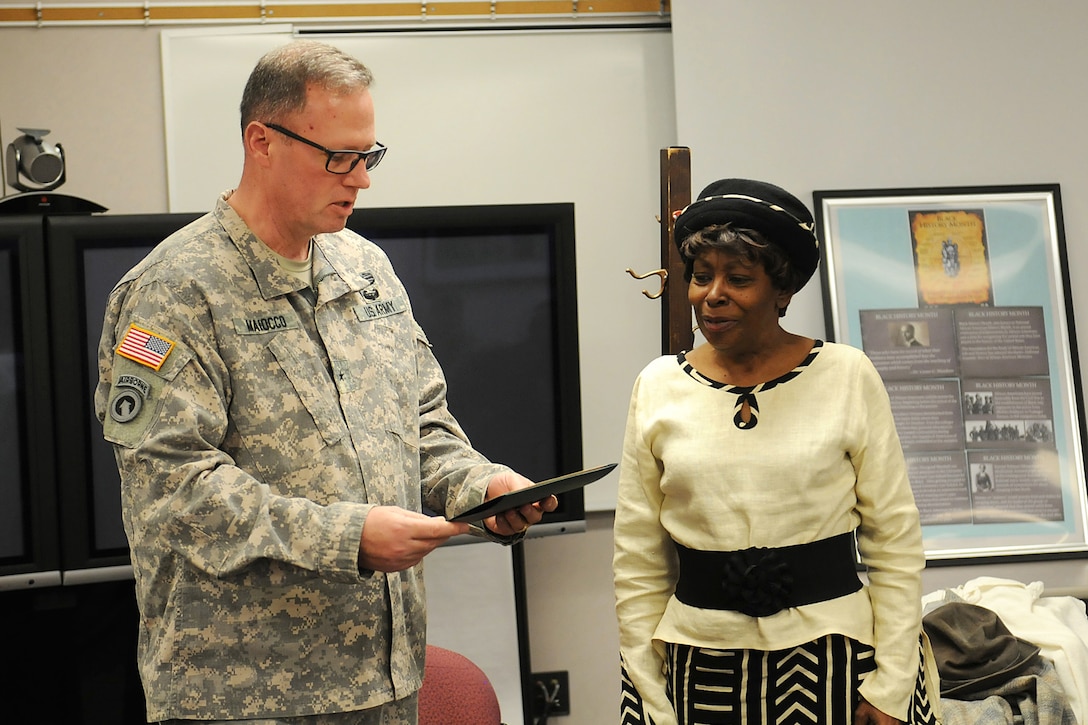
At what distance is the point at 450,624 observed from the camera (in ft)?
10.8

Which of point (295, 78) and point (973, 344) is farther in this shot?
point (973, 344)

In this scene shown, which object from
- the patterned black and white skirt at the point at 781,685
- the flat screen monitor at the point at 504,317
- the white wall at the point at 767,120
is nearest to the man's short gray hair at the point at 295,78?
the patterned black and white skirt at the point at 781,685

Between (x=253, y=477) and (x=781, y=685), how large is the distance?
0.86 meters

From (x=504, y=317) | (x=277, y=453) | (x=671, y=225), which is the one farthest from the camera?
(x=504, y=317)

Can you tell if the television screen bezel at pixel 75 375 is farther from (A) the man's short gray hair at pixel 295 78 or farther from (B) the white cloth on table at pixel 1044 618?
(B) the white cloth on table at pixel 1044 618

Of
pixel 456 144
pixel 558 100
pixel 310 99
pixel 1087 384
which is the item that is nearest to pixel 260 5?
pixel 456 144

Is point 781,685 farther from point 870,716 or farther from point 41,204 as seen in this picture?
point 41,204

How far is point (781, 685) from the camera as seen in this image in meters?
1.68

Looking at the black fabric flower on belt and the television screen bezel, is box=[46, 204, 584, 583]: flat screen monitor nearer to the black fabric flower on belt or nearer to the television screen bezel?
the television screen bezel

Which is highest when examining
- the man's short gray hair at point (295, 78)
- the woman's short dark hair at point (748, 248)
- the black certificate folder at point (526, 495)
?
the man's short gray hair at point (295, 78)

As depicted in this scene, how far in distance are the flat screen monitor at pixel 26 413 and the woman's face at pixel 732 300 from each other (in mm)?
1943

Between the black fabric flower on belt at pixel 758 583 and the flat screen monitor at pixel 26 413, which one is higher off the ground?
the flat screen monitor at pixel 26 413

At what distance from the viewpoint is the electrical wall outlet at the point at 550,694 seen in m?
3.47

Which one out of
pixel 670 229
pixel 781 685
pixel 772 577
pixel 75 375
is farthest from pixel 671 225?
pixel 75 375
